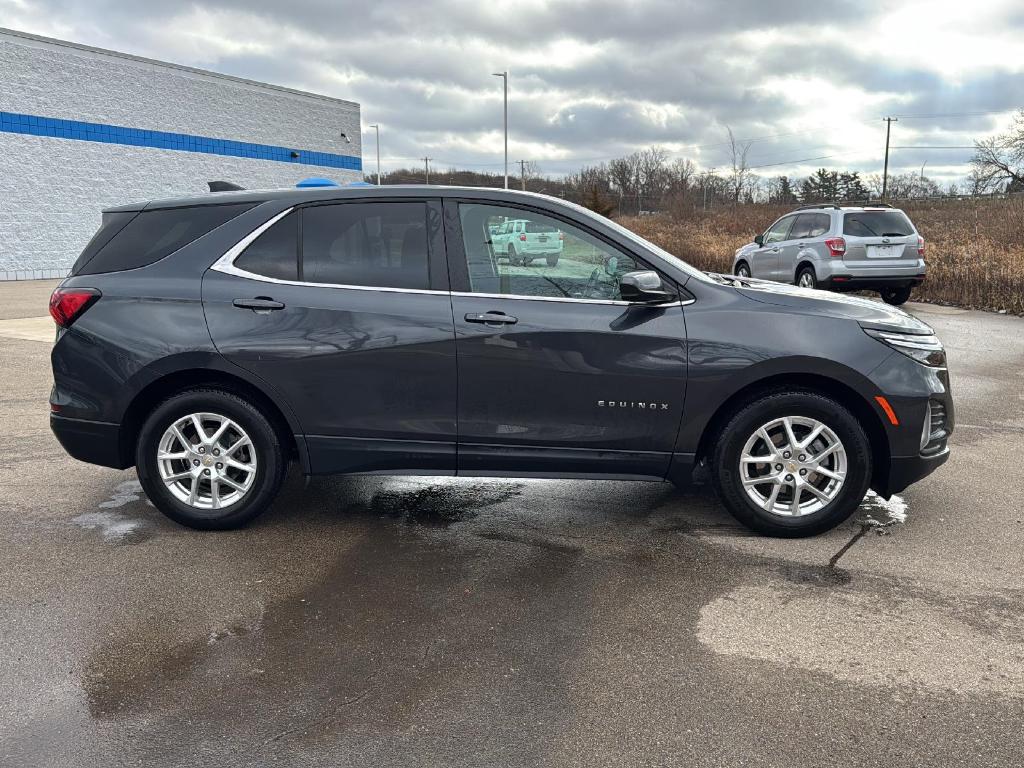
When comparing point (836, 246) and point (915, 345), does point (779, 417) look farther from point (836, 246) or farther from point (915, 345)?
point (836, 246)

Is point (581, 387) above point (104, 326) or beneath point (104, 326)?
beneath

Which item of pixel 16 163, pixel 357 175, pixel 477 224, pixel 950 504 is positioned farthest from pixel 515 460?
pixel 357 175

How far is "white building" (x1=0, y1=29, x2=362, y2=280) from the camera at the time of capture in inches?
910

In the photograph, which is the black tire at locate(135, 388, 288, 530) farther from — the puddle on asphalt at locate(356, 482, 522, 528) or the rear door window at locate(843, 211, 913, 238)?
the rear door window at locate(843, 211, 913, 238)

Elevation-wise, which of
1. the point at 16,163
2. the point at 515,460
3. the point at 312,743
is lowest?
the point at 312,743

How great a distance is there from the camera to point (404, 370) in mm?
4277

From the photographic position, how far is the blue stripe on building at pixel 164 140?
2328 cm

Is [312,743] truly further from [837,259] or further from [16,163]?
[16,163]

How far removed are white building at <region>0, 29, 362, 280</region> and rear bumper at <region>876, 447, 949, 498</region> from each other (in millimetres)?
25026

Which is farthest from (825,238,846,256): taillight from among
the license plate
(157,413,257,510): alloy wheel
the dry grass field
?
(157,413,257,510): alloy wheel

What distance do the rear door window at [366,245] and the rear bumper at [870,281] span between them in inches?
471

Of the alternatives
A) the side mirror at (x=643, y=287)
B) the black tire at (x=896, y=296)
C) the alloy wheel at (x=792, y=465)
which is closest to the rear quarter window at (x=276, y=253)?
the side mirror at (x=643, y=287)

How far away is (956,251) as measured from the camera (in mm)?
18422

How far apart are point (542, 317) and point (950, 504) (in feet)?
9.10
